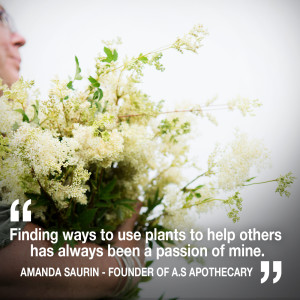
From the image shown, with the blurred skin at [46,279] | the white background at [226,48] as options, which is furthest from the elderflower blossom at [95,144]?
the white background at [226,48]

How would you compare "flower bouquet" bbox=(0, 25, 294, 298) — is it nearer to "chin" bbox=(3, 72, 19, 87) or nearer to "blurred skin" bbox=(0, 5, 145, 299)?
"blurred skin" bbox=(0, 5, 145, 299)

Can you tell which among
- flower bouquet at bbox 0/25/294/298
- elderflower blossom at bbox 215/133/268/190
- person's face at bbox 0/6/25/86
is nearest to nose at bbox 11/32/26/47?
person's face at bbox 0/6/25/86

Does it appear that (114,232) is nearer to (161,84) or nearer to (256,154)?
(256,154)

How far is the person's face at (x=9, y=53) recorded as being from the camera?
0.90 metres

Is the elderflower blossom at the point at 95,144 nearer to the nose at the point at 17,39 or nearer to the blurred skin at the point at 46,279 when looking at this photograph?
the blurred skin at the point at 46,279

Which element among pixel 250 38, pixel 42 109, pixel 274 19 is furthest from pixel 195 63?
pixel 42 109

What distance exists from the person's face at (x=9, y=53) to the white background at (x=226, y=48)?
0.66 meters

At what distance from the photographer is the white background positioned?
5.30 feet

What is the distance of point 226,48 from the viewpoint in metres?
1.66

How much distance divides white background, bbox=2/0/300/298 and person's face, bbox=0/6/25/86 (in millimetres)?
658

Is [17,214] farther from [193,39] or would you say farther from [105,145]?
[193,39]

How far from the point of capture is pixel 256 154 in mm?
693

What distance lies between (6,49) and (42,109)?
1.47 ft

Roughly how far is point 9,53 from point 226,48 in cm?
121
